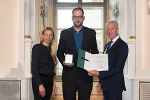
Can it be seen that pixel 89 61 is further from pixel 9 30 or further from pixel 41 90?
pixel 9 30

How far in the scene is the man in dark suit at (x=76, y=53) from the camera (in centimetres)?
286

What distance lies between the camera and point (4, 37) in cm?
368

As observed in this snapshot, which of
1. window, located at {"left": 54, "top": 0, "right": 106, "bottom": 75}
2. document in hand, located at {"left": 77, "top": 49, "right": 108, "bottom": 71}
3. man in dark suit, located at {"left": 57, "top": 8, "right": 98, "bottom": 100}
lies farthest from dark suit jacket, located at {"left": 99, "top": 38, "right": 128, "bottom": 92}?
window, located at {"left": 54, "top": 0, "right": 106, "bottom": 75}

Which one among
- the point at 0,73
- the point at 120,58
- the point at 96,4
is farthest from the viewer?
the point at 96,4

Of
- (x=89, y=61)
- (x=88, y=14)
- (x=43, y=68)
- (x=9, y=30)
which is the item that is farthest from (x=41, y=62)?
(x=88, y=14)

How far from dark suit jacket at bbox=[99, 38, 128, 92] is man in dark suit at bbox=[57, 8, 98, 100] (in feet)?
0.93

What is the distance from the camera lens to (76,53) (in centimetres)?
291

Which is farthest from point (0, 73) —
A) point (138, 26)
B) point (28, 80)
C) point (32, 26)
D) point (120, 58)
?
point (138, 26)

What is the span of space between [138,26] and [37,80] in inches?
77.1

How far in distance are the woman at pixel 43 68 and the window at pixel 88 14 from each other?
411 cm

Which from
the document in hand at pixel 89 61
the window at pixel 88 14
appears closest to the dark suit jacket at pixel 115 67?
the document in hand at pixel 89 61

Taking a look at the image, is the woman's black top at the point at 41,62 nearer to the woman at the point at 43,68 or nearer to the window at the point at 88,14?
the woman at the point at 43,68

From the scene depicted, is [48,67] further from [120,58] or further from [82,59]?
[120,58]

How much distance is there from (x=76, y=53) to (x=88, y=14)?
456 centimetres
